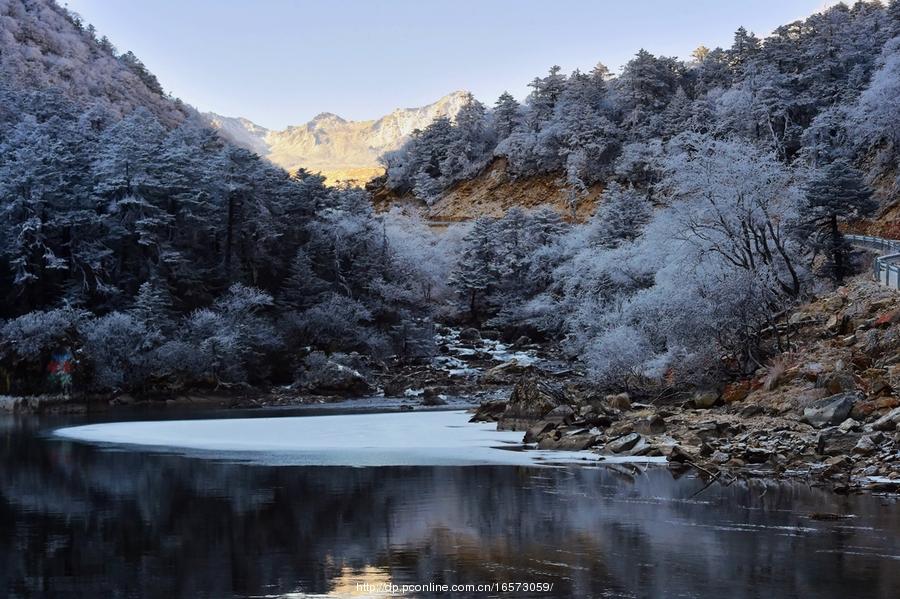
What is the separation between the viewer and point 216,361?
46.5 meters

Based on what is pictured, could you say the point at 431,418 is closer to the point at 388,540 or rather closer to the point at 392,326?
the point at 388,540

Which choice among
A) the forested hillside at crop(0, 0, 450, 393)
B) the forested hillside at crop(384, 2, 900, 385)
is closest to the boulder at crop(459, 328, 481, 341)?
the forested hillside at crop(384, 2, 900, 385)

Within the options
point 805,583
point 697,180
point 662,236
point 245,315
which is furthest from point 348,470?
point 245,315

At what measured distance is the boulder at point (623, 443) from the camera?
19422 mm

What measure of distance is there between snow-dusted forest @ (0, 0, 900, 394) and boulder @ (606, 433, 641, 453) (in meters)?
8.84

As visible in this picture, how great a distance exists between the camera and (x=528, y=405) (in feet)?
86.7

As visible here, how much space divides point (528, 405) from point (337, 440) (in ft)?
20.2

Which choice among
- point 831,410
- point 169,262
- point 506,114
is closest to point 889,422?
point 831,410

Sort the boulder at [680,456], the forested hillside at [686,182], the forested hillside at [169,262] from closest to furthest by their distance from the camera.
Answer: the boulder at [680,456] → the forested hillside at [686,182] → the forested hillside at [169,262]

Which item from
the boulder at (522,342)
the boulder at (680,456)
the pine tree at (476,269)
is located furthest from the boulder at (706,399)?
the pine tree at (476,269)

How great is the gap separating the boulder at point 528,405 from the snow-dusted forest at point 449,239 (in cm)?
498

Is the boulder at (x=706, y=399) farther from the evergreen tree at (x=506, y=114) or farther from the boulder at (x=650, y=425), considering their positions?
the evergreen tree at (x=506, y=114)

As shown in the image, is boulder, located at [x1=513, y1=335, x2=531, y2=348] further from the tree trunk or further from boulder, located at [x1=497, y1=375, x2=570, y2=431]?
boulder, located at [x1=497, y1=375, x2=570, y2=431]

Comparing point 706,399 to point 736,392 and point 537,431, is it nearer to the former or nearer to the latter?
point 736,392
